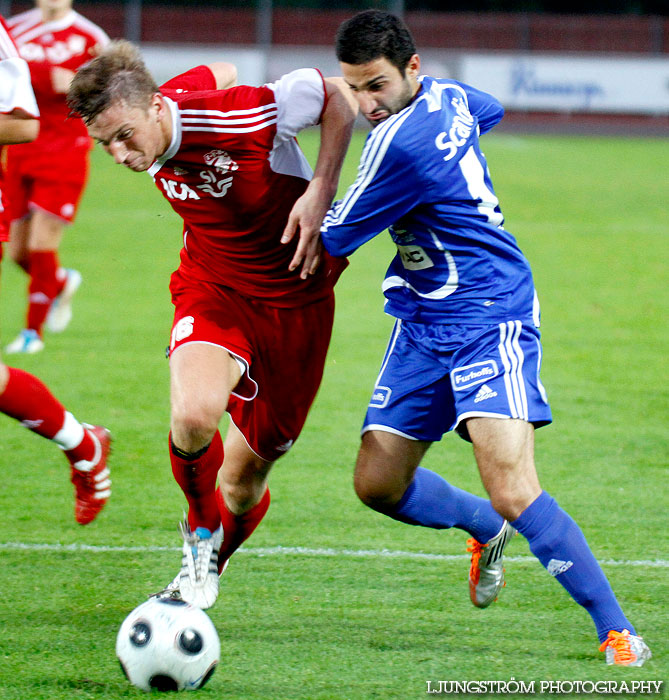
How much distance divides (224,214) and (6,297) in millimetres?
6239

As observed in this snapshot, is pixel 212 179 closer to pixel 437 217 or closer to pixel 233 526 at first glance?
pixel 437 217

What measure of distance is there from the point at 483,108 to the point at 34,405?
195 centimetres

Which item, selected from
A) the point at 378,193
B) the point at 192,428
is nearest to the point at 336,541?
the point at 192,428

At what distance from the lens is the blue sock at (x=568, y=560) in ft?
10.3

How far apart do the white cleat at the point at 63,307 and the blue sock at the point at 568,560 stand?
544cm

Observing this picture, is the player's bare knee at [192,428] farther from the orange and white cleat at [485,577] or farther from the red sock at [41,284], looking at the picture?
the red sock at [41,284]

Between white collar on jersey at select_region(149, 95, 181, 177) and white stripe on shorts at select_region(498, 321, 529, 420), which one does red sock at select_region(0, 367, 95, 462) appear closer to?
white collar on jersey at select_region(149, 95, 181, 177)

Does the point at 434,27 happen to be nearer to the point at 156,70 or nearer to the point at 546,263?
the point at 156,70

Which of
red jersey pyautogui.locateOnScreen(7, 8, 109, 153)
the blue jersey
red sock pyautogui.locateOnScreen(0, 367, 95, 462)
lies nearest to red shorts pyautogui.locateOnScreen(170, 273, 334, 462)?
the blue jersey

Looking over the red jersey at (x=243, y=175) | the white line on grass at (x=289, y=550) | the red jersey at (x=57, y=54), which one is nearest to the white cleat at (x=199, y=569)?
the white line on grass at (x=289, y=550)

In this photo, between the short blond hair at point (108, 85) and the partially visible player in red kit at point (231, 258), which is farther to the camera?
the partially visible player in red kit at point (231, 258)

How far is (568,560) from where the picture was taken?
3.15m

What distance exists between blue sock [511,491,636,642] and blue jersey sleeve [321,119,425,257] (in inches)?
37.4

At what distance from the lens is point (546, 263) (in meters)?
10.7
